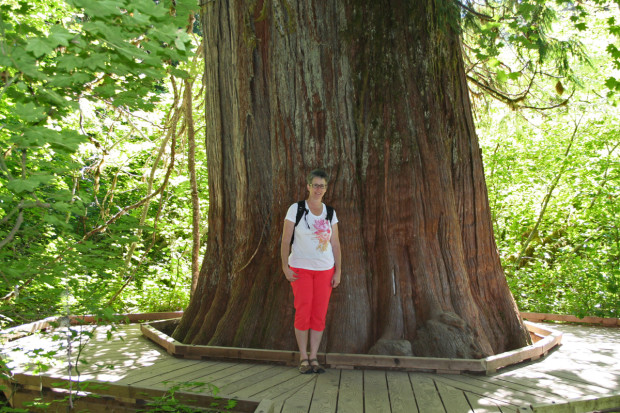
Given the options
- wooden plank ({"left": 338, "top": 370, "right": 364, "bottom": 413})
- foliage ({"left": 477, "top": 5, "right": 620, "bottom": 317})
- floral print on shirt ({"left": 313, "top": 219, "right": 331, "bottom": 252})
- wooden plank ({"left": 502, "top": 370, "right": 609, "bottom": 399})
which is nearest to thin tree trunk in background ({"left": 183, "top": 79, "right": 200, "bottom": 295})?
floral print on shirt ({"left": 313, "top": 219, "right": 331, "bottom": 252})

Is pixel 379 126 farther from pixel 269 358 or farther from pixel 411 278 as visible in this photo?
pixel 269 358

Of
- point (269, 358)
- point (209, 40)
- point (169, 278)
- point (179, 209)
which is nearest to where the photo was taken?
point (269, 358)

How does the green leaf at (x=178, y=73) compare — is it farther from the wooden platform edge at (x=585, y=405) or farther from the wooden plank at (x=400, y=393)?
the wooden platform edge at (x=585, y=405)

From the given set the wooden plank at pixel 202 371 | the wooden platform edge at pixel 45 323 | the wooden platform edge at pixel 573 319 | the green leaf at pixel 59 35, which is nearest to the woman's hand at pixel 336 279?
the wooden plank at pixel 202 371

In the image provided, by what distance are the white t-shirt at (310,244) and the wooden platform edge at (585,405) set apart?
1841 millimetres

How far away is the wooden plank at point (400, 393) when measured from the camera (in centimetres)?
322

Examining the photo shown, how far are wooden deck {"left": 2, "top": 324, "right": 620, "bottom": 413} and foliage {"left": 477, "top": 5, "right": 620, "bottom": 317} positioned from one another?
332cm

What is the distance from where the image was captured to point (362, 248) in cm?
486

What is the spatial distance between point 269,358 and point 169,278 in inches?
231

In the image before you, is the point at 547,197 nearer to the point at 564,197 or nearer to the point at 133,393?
the point at 564,197

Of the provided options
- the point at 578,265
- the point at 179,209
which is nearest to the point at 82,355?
the point at 578,265

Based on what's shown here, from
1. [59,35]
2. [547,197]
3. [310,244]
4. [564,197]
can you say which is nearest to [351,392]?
[310,244]

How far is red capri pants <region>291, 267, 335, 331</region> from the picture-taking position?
14.1ft

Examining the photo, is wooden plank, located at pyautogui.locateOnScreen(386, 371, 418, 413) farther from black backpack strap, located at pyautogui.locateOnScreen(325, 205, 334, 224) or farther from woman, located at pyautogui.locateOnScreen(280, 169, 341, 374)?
black backpack strap, located at pyautogui.locateOnScreen(325, 205, 334, 224)
